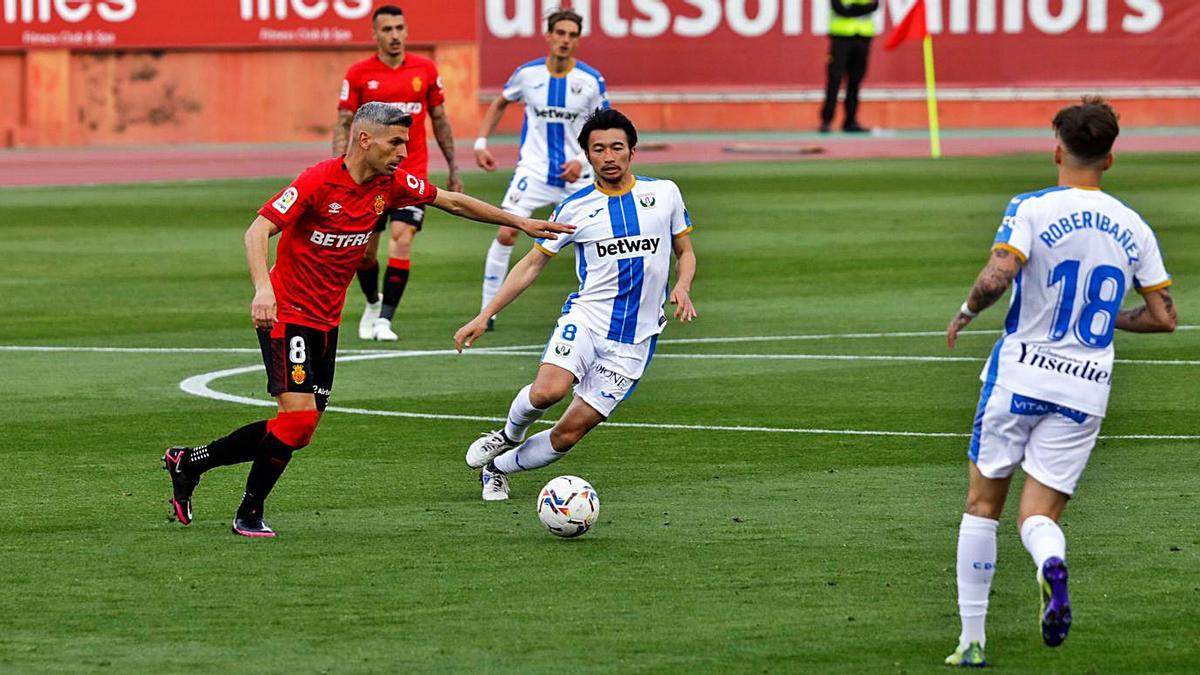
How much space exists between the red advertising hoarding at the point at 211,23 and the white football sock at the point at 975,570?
29061 mm

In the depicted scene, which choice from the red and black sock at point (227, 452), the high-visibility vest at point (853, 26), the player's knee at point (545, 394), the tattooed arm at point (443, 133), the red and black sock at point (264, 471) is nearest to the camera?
the red and black sock at point (264, 471)

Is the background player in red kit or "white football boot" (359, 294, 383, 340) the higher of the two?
the background player in red kit

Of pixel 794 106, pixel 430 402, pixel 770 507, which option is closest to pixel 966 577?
pixel 770 507

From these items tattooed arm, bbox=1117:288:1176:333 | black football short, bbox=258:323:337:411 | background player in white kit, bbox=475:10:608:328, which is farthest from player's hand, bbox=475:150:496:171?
tattooed arm, bbox=1117:288:1176:333

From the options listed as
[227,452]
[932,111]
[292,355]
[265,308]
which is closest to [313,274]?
[292,355]

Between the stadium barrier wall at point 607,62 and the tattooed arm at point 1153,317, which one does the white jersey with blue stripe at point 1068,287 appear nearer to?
the tattooed arm at point 1153,317

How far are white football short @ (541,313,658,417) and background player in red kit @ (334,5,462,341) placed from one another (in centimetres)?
650

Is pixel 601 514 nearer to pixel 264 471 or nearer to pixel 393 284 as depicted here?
pixel 264 471

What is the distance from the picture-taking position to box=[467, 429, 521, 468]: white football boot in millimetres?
10211

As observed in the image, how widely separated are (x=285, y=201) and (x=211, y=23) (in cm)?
2707

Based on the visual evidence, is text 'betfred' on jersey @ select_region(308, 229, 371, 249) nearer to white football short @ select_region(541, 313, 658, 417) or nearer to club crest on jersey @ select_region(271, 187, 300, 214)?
club crest on jersey @ select_region(271, 187, 300, 214)

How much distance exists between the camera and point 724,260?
21531mm

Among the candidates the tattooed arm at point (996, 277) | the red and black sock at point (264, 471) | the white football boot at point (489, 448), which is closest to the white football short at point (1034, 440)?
the tattooed arm at point (996, 277)

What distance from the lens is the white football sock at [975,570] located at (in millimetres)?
7086
